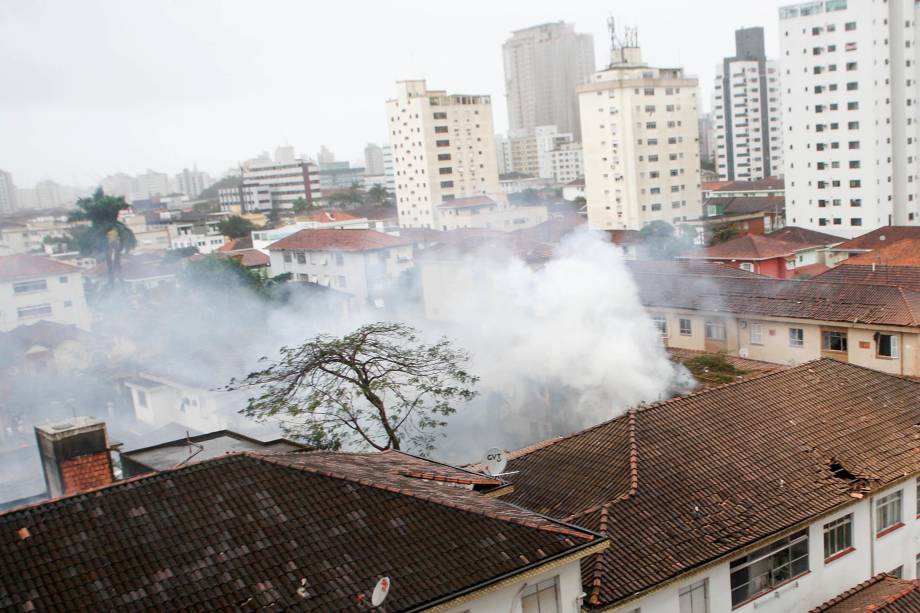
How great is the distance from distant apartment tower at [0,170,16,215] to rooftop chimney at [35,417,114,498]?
1803 centimetres

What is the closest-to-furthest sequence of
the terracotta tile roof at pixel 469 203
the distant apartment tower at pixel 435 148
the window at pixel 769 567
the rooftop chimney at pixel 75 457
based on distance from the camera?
the window at pixel 769 567, the rooftop chimney at pixel 75 457, the terracotta tile roof at pixel 469 203, the distant apartment tower at pixel 435 148

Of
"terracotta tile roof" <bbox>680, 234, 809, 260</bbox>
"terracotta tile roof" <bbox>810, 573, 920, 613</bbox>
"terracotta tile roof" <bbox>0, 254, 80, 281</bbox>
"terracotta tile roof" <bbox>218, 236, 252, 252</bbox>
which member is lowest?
"terracotta tile roof" <bbox>810, 573, 920, 613</bbox>

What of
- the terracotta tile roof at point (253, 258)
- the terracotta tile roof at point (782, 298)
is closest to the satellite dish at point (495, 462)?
the terracotta tile roof at point (782, 298)

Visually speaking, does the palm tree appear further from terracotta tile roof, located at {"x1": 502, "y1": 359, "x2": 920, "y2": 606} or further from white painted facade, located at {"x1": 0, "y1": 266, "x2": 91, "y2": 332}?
terracotta tile roof, located at {"x1": 502, "y1": 359, "x2": 920, "y2": 606}

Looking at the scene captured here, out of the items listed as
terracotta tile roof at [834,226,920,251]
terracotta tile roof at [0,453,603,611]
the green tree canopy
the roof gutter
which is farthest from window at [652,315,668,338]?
the green tree canopy

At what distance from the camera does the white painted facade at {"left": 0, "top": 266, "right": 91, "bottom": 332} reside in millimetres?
31953

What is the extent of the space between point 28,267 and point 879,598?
30.7m

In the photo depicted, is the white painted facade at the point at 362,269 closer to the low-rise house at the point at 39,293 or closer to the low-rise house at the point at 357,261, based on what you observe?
the low-rise house at the point at 357,261

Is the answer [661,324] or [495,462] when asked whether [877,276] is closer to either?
[661,324]

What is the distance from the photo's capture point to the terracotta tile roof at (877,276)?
24000 mm

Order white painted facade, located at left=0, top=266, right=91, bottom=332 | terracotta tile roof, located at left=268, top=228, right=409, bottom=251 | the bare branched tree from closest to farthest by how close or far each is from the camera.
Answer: the bare branched tree, white painted facade, located at left=0, top=266, right=91, bottom=332, terracotta tile roof, located at left=268, top=228, right=409, bottom=251

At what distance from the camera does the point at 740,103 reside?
280 ft

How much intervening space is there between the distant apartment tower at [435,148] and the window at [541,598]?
59999 mm

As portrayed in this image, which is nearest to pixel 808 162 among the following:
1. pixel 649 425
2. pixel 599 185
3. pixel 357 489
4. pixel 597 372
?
pixel 599 185
